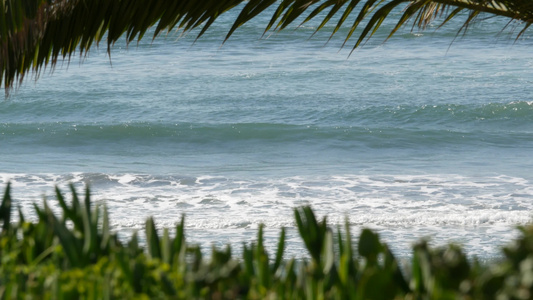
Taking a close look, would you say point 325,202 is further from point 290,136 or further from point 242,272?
point 242,272

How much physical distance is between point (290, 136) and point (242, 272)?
1221cm

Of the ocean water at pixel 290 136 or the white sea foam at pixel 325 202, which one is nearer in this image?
the white sea foam at pixel 325 202

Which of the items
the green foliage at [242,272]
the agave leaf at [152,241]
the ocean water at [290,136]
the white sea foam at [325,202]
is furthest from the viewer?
the ocean water at [290,136]

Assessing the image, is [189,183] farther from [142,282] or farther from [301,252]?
[142,282]

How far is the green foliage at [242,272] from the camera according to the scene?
1.64m

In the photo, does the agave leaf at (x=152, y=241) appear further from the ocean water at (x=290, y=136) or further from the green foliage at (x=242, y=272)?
the ocean water at (x=290, y=136)

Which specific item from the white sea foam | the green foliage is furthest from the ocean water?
the green foliage

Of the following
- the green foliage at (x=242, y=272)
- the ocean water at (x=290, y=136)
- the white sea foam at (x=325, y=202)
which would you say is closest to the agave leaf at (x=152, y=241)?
the green foliage at (x=242, y=272)

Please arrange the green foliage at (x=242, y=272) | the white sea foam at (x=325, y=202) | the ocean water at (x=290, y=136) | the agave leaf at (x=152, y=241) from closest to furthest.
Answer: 1. the green foliage at (x=242, y=272)
2. the agave leaf at (x=152, y=241)
3. the white sea foam at (x=325, y=202)
4. the ocean water at (x=290, y=136)

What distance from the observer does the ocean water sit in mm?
8328

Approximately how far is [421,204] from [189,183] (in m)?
3.00

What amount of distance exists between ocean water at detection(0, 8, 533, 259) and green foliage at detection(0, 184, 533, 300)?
39 cm

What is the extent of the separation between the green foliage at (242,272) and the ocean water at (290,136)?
394 millimetres

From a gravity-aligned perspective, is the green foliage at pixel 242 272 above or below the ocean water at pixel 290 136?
above
